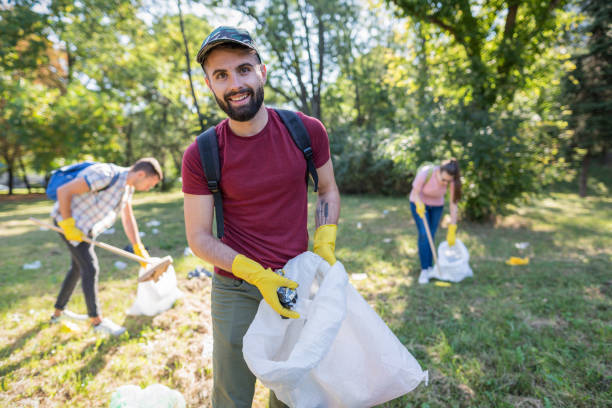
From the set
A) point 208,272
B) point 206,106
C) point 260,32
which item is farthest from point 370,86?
point 208,272

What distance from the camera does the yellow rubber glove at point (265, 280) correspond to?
4.79 feet

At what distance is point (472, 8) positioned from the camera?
8.00m

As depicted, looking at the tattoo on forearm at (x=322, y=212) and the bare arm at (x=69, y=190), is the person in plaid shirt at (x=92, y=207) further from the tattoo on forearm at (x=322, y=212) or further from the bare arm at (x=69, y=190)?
the tattoo on forearm at (x=322, y=212)

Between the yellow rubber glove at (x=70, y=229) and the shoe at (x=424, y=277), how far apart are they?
3961 mm

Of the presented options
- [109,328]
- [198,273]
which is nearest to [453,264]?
[198,273]

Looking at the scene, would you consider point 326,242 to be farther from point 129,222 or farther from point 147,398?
point 129,222

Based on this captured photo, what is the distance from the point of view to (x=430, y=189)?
451 centimetres

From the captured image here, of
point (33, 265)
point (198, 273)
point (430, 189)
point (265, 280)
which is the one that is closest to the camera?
point (265, 280)

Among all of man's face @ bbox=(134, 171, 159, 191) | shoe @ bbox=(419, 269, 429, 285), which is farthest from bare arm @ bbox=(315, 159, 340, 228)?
shoe @ bbox=(419, 269, 429, 285)

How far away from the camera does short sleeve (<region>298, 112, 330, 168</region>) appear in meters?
1.78

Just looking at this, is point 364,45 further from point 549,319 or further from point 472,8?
point 549,319

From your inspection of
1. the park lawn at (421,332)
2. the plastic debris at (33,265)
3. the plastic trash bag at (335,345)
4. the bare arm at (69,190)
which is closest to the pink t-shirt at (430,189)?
the park lawn at (421,332)

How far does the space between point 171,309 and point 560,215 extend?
1002 cm

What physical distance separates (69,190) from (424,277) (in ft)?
13.7
